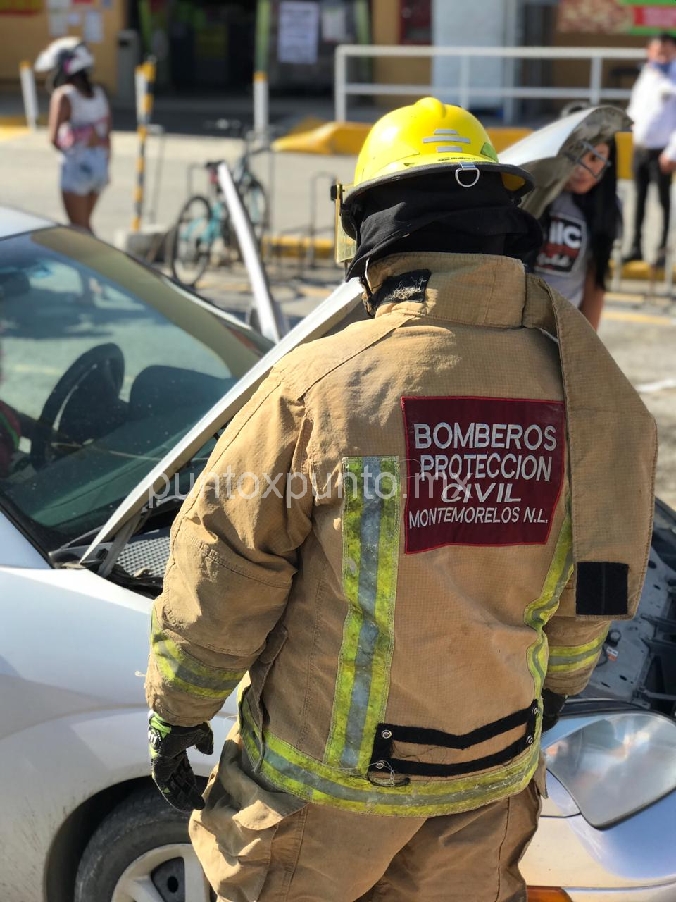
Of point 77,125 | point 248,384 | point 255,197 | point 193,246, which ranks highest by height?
point 248,384

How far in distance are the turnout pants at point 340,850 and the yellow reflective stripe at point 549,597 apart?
0.24 meters

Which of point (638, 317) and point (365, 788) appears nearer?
point (365, 788)

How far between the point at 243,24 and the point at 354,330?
63.3ft

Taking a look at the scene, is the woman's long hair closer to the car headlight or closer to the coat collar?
the car headlight

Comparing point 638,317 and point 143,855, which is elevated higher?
point 143,855

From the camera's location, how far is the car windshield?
116 inches

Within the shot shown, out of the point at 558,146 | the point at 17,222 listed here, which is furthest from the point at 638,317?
the point at 17,222

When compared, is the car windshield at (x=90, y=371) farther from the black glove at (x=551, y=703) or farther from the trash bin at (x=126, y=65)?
the trash bin at (x=126, y=65)

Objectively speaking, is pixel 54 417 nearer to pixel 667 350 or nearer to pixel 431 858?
pixel 431 858

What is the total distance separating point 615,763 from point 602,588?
2.62 feet

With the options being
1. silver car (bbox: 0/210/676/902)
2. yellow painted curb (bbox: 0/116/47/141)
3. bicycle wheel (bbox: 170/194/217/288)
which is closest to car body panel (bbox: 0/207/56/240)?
silver car (bbox: 0/210/676/902)

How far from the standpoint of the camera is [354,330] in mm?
1875

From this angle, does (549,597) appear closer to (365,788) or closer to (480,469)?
(480,469)

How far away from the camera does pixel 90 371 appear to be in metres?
3.45
